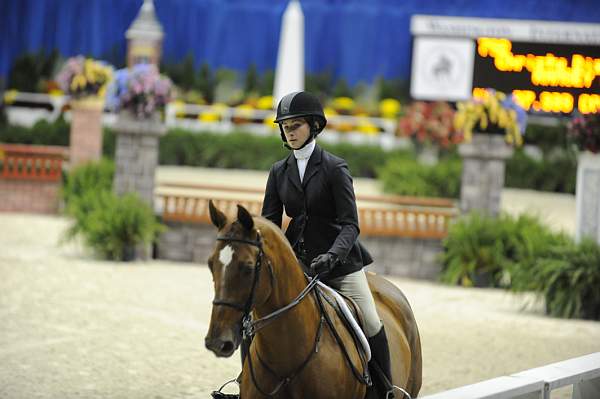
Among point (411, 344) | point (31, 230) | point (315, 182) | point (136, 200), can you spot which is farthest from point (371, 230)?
point (315, 182)

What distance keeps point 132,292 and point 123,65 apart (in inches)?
863

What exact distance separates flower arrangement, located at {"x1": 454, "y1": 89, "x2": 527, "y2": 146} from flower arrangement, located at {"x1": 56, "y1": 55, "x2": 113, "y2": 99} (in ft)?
27.2

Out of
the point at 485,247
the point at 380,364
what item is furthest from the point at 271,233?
the point at 485,247

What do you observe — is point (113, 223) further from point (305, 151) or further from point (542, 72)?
point (305, 151)

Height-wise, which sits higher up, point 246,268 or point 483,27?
point 483,27

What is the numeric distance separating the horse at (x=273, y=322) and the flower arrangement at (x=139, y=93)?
35.2 feet

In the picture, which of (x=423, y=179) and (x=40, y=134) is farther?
(x=40, y=134)

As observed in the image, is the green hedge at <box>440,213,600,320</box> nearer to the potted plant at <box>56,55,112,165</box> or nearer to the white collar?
the white collar

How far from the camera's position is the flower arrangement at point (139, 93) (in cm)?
1509

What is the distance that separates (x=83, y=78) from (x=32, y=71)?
12.1 metres

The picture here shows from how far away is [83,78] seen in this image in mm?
20719

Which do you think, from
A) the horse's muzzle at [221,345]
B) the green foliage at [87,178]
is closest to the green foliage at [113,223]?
the green foliage at [87,178]

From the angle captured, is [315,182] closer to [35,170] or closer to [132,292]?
[132,292]

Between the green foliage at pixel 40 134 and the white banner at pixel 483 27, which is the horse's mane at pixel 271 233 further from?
the white banner at pixel 483 27
